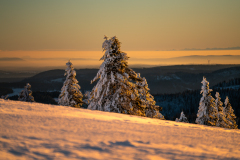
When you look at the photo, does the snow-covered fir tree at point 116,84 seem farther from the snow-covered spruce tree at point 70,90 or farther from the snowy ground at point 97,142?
the snowy ground at point 97,142

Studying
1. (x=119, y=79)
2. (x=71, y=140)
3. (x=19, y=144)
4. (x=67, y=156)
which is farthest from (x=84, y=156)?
(x=119, y=79)

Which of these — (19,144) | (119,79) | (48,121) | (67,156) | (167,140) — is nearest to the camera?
(67,156)

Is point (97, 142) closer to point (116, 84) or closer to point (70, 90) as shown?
point (116, 84)

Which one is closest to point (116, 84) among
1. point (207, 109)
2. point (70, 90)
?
point (70, 90)

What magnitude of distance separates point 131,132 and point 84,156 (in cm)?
195

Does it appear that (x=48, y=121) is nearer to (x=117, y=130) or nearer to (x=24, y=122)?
(x=24, y=122)

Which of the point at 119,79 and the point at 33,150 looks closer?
the point at 33,150

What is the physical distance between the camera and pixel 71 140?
405cm

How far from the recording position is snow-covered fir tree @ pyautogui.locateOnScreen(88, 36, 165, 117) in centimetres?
1744

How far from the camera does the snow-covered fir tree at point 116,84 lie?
57.2 feet

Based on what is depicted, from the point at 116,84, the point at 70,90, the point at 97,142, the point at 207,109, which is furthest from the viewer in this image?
the point at 207,109

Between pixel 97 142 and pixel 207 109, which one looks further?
pixel 207 109

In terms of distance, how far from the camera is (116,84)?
1769cm

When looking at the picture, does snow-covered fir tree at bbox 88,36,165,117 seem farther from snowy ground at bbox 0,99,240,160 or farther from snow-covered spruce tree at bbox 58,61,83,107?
snowy ground at bbox 0,99,240,160
